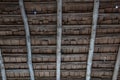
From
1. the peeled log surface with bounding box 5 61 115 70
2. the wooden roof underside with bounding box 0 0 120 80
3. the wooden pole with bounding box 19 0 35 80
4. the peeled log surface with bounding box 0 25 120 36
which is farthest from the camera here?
the peeled log surface with bounding box 5 61 115 70

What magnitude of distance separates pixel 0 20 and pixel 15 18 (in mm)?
829

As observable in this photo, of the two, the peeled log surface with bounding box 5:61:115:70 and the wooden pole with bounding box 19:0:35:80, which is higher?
the wooden pole with bounding box 19:0:35:80

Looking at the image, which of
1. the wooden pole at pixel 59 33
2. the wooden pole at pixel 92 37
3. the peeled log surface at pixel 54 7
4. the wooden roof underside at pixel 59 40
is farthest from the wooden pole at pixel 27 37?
the wooden pole at pixel 92 37

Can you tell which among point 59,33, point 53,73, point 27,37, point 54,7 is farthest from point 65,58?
point 54,7

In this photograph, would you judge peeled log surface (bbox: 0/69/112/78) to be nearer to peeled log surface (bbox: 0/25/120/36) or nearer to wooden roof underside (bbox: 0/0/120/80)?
wooden roof underside (bbox: 0/0/120/80)

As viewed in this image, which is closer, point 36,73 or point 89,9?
point 89,9

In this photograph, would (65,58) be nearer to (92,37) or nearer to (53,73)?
(53,73)

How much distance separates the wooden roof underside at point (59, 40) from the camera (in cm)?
1177

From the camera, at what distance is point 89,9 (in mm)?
11844

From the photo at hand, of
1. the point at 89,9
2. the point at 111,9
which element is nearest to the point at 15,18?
the point at 89,9

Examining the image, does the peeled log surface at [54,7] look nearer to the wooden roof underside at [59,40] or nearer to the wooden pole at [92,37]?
the wooden roof underside at [59,40]

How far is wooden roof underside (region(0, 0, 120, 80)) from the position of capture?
38.6ft

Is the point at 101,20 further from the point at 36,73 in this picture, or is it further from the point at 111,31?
the point at 36,73

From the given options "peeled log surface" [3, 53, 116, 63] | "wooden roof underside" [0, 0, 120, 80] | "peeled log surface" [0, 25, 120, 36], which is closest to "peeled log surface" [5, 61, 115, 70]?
"wooden roof underside" [0, 0, 120, 80]
